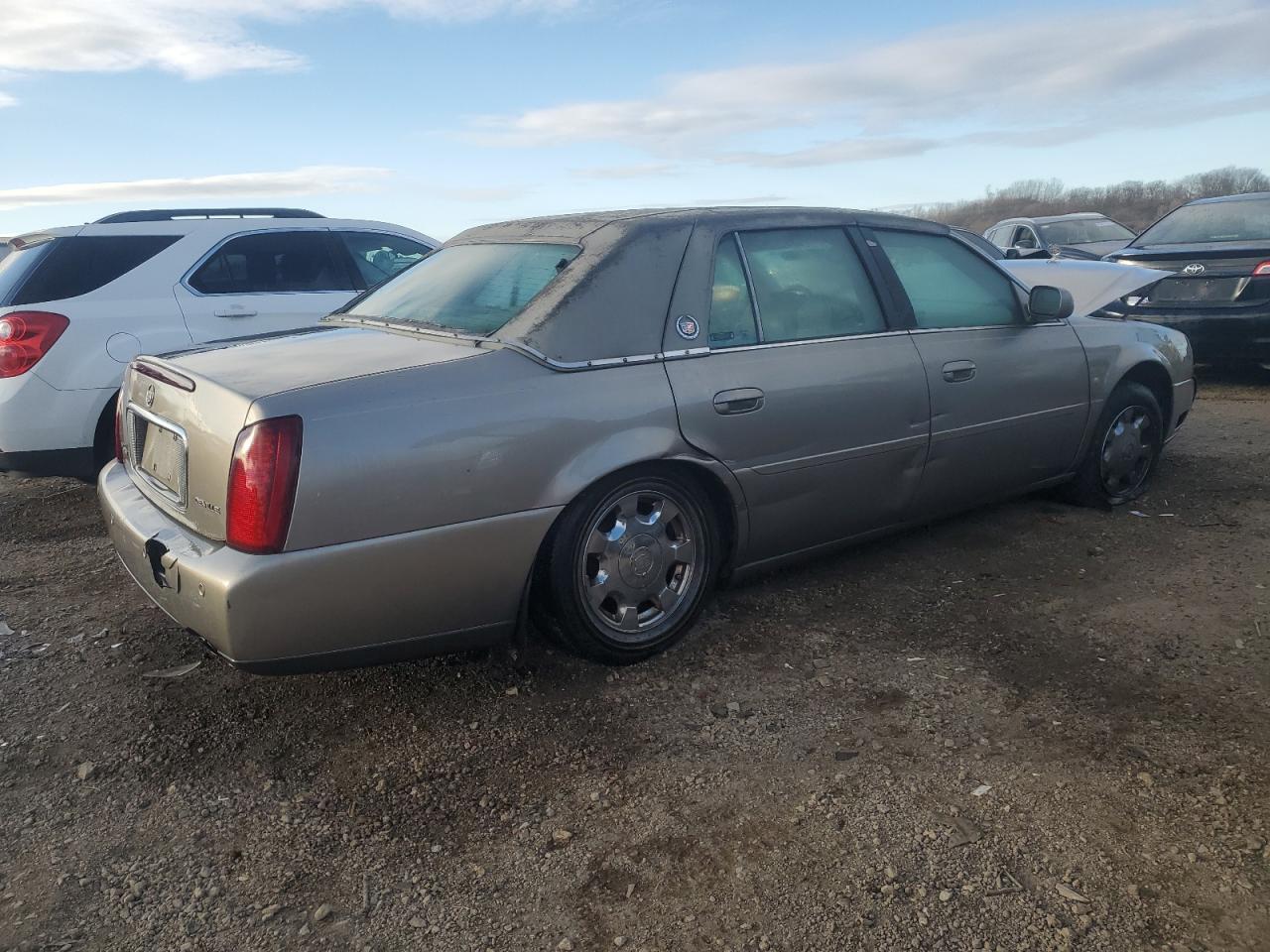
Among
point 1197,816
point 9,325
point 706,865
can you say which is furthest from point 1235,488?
point 9,325

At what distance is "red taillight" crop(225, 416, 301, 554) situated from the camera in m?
2.56

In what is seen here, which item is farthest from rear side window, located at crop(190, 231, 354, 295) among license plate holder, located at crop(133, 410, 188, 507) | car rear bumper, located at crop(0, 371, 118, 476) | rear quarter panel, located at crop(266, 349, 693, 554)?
rear quarter panel, located at crop(266, 349, 693, 554)

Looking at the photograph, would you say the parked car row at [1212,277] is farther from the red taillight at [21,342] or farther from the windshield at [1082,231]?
the red taillight at [21,342]

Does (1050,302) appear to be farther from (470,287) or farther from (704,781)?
(704,781)

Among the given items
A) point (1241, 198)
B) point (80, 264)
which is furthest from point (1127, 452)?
point (80, 264)

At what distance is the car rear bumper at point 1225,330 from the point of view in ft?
25.0

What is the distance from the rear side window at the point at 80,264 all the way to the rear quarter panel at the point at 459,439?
3.24 meters

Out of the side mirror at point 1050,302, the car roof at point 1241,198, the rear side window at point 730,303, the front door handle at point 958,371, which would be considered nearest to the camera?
the rear side window at point 730,303

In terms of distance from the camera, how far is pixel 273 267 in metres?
5.93

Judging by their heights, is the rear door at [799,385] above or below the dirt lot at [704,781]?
Result: above

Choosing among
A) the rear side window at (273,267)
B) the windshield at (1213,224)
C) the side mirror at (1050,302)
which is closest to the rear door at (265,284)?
the rear side window at (273,267)

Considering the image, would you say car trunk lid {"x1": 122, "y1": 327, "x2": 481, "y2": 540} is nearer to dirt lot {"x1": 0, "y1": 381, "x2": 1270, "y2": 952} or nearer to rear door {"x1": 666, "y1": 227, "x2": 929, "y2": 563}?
dirt lot {"x1": 0, "y1": 381, "x2": 1270, "y2": 952}

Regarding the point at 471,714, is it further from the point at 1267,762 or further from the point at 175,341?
the point at 175,341

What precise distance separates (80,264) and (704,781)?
447cm
